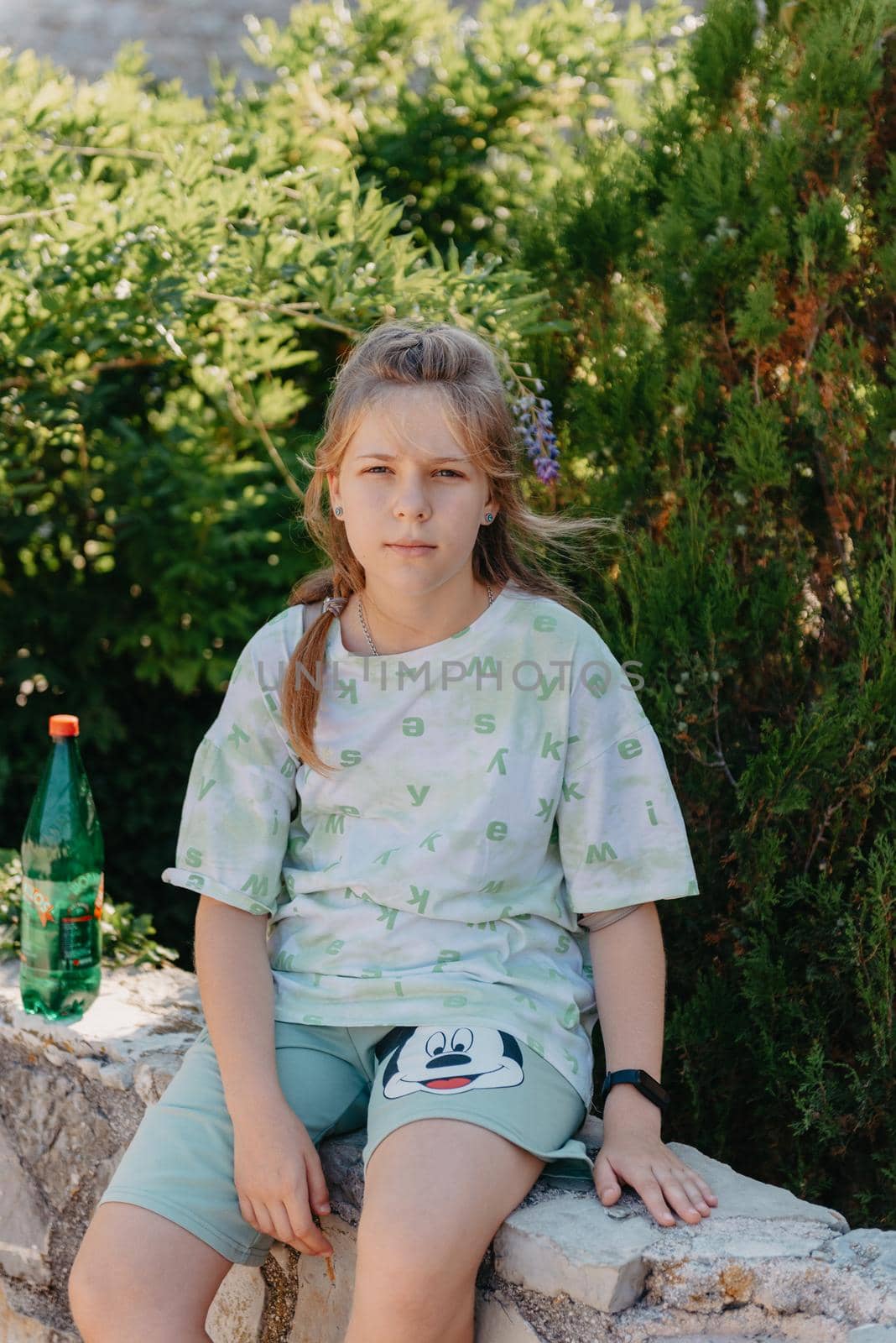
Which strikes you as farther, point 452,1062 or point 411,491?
point 411,491

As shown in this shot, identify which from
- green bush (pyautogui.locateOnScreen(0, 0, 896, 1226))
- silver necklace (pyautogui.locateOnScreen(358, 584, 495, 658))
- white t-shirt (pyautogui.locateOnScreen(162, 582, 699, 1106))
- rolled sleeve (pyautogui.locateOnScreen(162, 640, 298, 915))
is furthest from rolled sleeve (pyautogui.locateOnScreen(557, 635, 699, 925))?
rolled sleeve (pyautogui.locateOnScreen(162, 640, 298, 915))

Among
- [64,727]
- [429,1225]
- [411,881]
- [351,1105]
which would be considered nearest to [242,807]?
[411,881]

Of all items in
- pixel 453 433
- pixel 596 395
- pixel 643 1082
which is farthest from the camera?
pixel 596 395

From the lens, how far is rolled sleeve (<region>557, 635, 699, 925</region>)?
1901mm

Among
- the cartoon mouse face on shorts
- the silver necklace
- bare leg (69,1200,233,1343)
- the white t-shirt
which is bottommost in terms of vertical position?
bare leg (69,1200,233,1343)

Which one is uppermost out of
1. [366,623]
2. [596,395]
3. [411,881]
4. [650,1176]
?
[596,395]

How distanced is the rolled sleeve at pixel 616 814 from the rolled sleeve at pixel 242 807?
1.39ft

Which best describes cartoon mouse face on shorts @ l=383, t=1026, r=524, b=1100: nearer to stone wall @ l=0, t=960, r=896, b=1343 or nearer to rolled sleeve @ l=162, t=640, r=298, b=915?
stone wall @ l=0, t=960, r=896, b=1343

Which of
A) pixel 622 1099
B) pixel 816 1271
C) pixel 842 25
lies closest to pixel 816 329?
pixel 842 25

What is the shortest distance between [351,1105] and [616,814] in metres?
0.56

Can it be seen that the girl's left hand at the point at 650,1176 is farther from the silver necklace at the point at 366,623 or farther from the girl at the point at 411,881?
the silver necklace at the point at 366,623

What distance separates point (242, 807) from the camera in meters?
1.99

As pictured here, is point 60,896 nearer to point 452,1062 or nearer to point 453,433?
point 452,1062

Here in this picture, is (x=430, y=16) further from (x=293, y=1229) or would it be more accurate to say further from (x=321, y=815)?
(x=293, y=1229)
